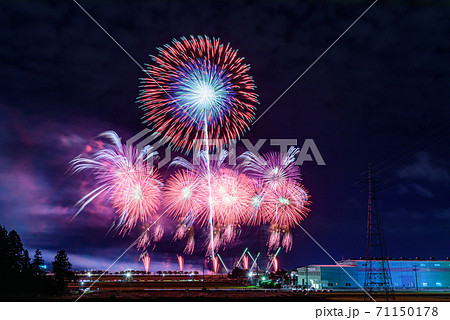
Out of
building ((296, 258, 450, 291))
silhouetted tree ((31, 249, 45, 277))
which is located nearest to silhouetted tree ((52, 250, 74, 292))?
silhouetted tree ((31, 249, 45, 277))

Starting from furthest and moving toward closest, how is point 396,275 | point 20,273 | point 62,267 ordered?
point 396,275 < point 62,267 < point 20,273

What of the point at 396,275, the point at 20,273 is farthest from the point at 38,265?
the point at 396,275

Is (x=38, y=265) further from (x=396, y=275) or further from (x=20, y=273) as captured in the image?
(x=396, y=275)

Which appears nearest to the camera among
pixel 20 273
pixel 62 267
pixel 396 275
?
pixel 20 273

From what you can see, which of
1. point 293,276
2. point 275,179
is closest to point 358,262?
point 293,276

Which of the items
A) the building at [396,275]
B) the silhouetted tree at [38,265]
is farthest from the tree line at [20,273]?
the building at [396,275]

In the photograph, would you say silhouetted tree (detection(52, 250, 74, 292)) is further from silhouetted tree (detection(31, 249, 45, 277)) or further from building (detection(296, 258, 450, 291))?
building (detection(296, 258, 450, 291))
